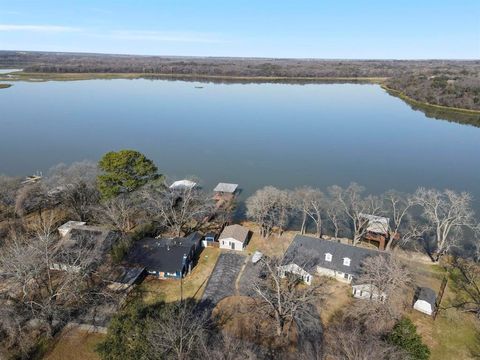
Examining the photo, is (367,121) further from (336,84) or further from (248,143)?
(336,84)

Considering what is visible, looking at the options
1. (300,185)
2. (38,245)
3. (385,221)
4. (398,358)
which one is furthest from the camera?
(300,185)

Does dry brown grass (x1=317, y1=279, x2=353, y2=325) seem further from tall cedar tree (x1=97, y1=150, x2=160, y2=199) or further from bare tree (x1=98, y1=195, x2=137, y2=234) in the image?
tall cedar tree (x1=97, y1=150, x2=160, y2=199)

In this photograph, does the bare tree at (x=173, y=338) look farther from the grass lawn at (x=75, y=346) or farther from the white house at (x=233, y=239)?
the white house at (x=233, y=239)

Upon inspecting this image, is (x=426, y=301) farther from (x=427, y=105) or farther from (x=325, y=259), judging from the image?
(x=427, y=105)

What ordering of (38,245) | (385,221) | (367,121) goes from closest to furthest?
(38,245), (385,221), (367,121)

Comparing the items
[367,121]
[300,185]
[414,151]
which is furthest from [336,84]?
[300,185]

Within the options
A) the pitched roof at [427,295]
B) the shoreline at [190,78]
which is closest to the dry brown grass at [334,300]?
the pitched roof at [427,295]

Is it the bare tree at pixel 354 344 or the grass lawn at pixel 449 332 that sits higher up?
the bare tree at pixel 354 344
